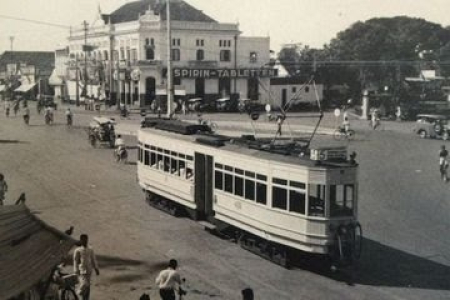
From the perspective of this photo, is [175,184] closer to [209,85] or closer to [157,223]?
[157,223]

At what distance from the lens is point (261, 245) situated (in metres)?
15.4

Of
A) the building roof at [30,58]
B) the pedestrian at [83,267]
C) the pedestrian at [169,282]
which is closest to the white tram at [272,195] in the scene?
the pedestrian at [169,282]

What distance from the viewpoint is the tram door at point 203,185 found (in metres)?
17.6

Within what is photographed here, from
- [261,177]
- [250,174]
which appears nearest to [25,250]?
[261,177]

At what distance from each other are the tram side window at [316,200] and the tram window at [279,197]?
2.21 ft

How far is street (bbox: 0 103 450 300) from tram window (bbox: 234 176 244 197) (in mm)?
1384

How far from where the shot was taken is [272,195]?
14.7 meters

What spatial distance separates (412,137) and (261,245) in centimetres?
2785

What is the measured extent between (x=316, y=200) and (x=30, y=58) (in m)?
99.8

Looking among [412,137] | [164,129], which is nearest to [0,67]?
[412,137]

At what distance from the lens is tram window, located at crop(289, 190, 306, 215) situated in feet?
45.8

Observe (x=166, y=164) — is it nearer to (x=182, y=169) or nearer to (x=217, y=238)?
(x=182, y=169)

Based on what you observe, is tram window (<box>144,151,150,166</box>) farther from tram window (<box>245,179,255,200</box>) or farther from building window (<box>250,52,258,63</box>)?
building window (<box>250,52,258,63</box>)

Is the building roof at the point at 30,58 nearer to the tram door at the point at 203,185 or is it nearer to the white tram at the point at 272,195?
the tram door at the point at 203,185
